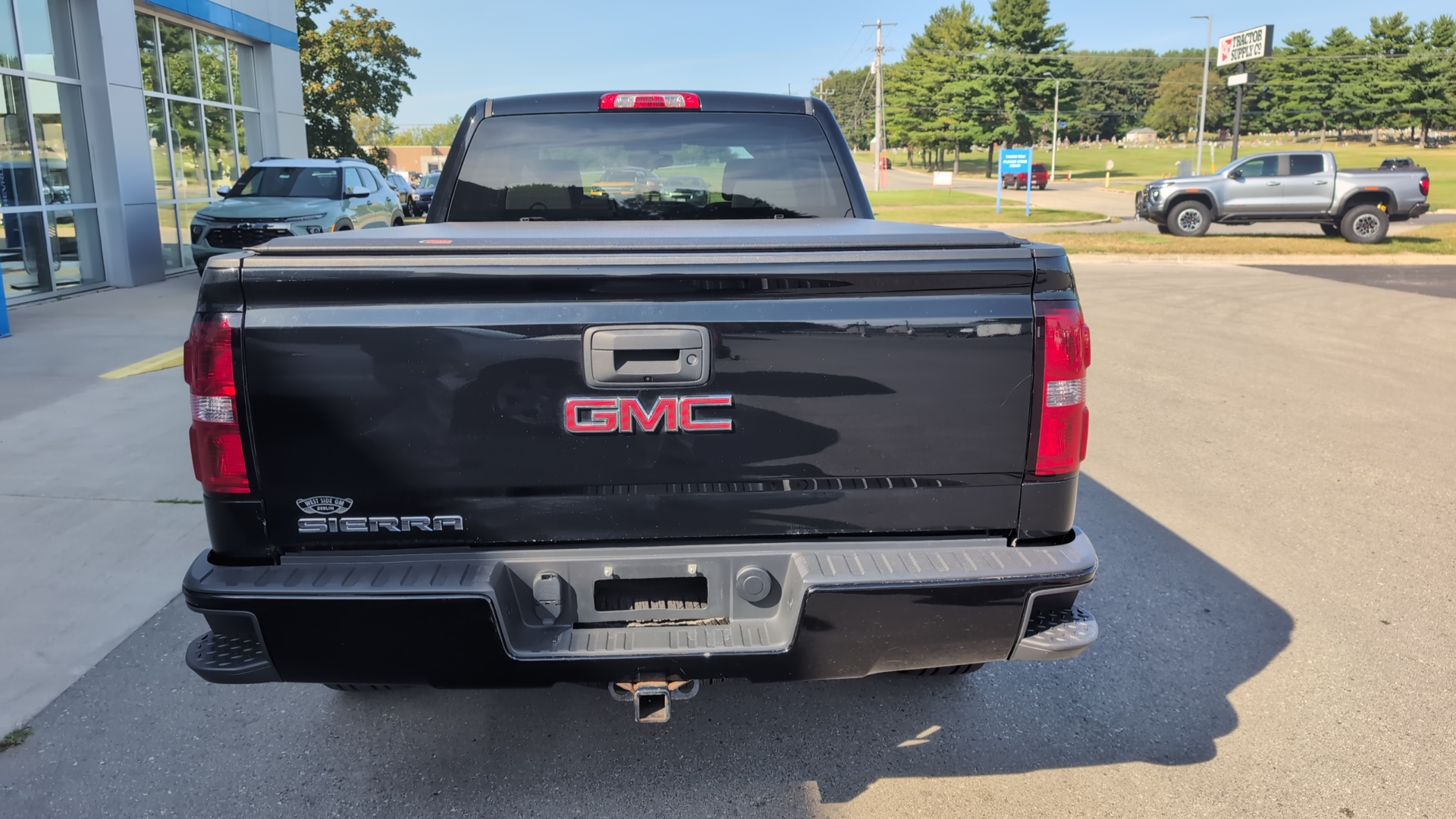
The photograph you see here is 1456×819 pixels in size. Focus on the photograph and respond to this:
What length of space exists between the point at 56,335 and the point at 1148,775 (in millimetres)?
11010

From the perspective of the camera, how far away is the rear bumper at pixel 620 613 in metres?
2.32

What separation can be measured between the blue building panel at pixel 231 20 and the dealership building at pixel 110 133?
3 centimetres

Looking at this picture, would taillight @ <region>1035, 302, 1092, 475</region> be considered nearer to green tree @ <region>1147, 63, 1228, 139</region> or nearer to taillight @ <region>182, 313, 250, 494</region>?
taillight @ <region>182, 313, 250, 494</region>

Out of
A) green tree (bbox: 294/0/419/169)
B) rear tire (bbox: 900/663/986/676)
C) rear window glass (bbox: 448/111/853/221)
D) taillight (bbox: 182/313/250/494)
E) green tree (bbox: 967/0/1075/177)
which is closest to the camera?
taillight (bbox: 182/313/250/494)

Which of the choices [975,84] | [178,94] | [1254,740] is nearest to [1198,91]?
[975,84]

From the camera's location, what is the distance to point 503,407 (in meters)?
2.31

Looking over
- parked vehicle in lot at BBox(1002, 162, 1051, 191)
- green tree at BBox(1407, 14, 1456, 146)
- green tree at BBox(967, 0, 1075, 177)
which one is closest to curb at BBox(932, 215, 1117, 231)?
parked vehicle in lot at BBox(1002, 162, 1051, 191)

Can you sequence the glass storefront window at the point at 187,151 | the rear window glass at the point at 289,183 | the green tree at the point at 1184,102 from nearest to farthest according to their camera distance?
the rear window glass at the point at 289,183
the glass storefront window at the point at 187,151
the green tree at the point at 1184,102

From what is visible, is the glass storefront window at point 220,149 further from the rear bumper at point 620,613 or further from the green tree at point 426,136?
the green tree at point 426,136

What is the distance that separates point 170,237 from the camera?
52.3 ft

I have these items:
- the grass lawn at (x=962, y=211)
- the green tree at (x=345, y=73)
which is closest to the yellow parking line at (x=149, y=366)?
the grass lawn at (x=962, y=211)

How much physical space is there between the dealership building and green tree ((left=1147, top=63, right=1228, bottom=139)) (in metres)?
127

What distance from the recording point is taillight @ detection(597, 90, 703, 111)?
4.25m

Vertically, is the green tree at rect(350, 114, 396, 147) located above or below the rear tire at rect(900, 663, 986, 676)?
above
